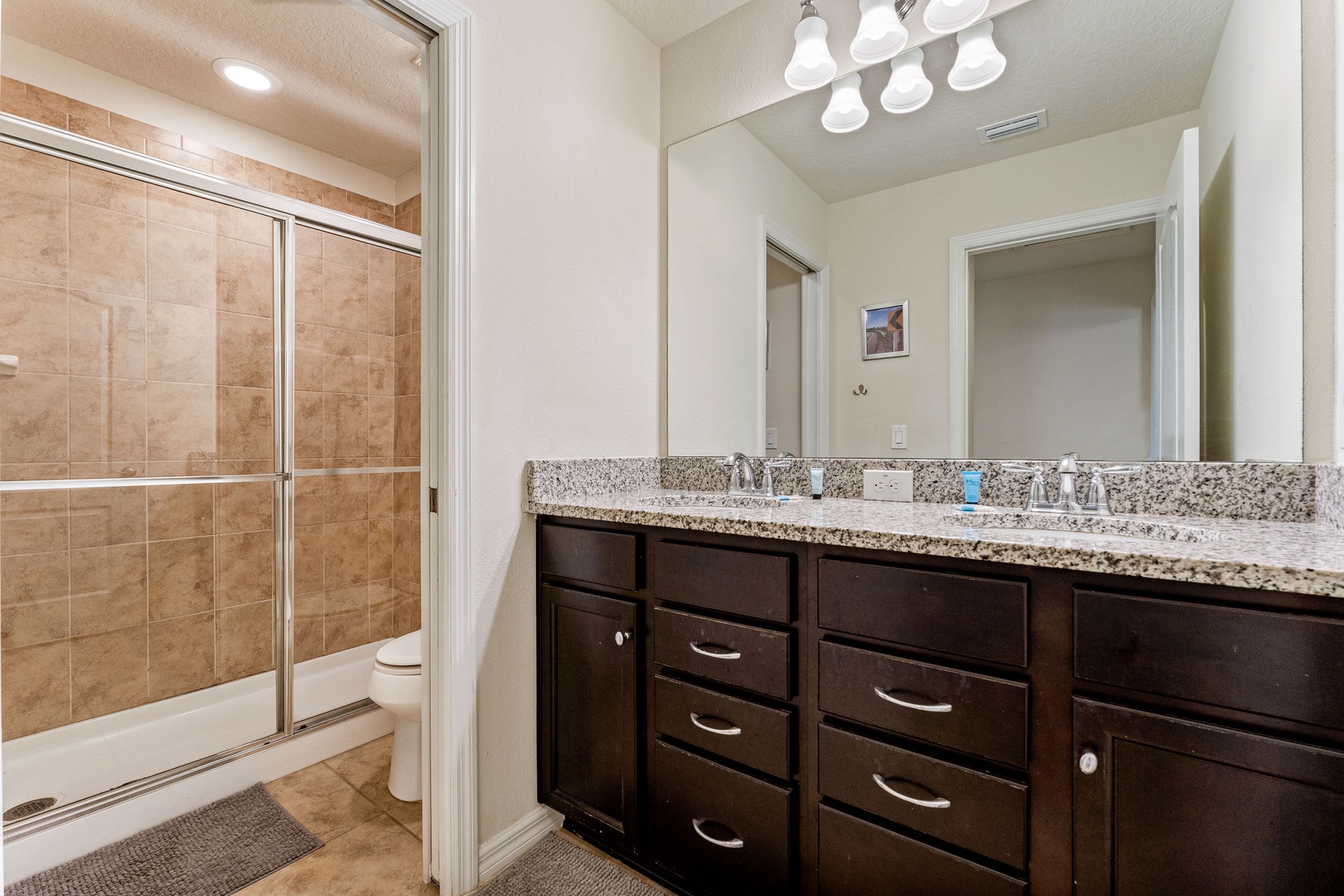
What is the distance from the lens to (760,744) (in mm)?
1101

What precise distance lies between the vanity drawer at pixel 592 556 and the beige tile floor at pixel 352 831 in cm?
81

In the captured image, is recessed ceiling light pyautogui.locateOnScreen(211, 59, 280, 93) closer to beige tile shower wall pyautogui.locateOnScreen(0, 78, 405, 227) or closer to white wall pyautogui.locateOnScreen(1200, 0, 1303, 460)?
beige tile shower wall pyautogui.locateOnScreen(0, 78, 405, 227)

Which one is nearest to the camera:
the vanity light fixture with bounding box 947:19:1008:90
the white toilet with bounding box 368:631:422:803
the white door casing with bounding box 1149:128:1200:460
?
the white door casing with bounding box 1149:128:1200:460

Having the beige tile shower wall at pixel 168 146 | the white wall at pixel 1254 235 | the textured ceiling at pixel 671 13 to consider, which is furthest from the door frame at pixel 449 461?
the white wall at pixel 1254 235

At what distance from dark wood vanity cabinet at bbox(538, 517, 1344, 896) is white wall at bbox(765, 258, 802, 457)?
27.7 inches

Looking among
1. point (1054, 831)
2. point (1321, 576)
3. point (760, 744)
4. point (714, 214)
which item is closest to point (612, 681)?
point (760, 744)

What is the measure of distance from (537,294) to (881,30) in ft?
3.73

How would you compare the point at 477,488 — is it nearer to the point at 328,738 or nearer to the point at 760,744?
the point at 760,744

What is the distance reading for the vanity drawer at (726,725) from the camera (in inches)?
42.3

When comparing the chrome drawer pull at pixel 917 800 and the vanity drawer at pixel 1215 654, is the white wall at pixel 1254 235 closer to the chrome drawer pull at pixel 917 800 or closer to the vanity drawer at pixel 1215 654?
the vanity drawer at pixel 1215 654

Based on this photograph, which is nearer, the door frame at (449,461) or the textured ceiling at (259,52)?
the door frame at (449,461)

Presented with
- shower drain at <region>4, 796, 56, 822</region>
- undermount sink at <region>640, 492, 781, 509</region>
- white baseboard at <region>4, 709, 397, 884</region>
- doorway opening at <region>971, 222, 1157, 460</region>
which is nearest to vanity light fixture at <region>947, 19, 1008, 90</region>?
doorway opening at <region>971, 222, 1157, 460</region>

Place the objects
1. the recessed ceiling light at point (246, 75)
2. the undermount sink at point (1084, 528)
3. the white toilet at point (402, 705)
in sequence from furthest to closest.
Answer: the recessed ceiling light at point (246, 75), the white toilet at point (402, 705), the undermount sink at point (1084, 528)

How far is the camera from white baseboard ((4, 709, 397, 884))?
141 cm
